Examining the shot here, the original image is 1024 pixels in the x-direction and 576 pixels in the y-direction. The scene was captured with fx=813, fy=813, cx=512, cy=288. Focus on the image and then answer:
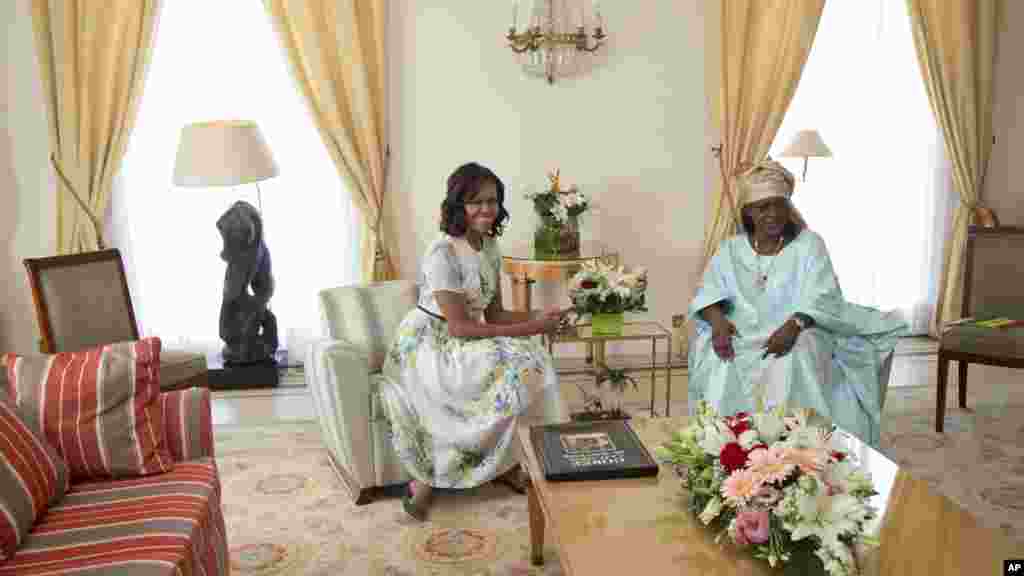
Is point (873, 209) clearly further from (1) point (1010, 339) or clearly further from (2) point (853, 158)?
(1) point (1010, 339)

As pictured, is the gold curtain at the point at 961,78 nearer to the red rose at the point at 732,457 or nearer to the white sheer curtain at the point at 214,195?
the white sheer curtain at the point at 214,195

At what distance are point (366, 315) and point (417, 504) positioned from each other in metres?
0.89

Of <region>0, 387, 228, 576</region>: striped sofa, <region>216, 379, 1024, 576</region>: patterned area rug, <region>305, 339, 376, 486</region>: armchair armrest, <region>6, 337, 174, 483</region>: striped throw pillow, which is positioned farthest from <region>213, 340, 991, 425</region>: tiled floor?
<region>6, 337, 174, 483</region>: striped throw pillow

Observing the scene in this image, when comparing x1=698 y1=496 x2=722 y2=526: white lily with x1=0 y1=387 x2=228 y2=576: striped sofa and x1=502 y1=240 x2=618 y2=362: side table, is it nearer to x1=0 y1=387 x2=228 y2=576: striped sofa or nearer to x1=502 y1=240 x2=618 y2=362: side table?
x1=0 y1=387 x2=228 y2=576: striped sofa

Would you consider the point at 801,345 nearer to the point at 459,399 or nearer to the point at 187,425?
the point at 459,399

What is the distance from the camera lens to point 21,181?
16.2ft

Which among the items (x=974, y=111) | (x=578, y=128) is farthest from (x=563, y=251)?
(x=974, y=111)

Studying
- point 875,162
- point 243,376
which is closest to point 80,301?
point 243,376

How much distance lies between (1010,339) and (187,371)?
387cm

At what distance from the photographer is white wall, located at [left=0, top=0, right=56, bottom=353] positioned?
4773 mm

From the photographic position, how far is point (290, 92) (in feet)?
16.3

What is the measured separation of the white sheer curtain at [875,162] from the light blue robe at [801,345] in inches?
79.1

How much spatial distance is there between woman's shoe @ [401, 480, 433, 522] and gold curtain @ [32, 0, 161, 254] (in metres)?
2.84

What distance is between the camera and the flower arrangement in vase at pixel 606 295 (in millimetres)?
3406
